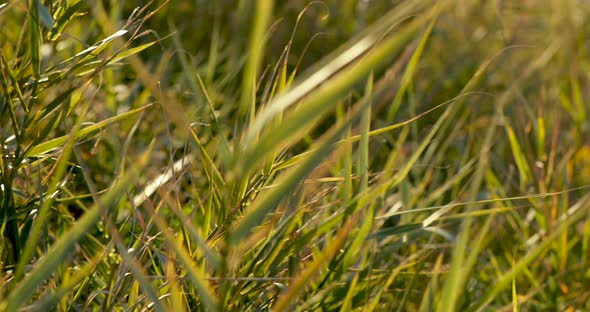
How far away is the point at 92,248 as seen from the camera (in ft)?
3.37

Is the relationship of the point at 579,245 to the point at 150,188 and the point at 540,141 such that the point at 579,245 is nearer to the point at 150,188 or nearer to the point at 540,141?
the point at 540,141

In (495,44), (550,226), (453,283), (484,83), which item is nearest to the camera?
(453,283)

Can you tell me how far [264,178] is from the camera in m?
0.89

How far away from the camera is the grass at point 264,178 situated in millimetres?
606

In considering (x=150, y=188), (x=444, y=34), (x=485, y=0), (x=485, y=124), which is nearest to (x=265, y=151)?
(x=150, y=188)

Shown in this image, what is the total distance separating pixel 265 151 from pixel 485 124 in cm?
161

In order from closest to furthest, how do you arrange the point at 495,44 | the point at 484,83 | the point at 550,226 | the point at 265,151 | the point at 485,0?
the point at 265,151 → the point at 550,226 → the point at 484,83 → the point at 495,44 → the point at 485,0

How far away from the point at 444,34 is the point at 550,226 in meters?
1.17

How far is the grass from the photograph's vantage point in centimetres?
61

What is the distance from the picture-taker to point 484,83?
2.21 m

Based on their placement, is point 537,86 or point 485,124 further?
point 537,86

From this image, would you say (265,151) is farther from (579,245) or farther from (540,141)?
(579,245)

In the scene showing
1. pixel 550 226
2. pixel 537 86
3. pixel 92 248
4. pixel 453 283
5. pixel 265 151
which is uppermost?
pixel 265 151

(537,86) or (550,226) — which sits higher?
(550,226)
